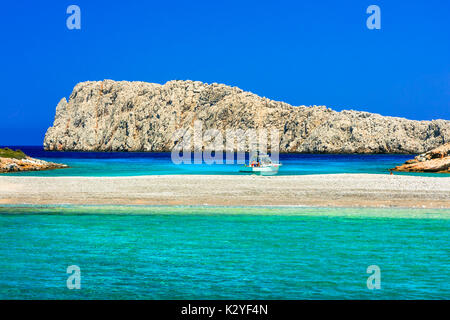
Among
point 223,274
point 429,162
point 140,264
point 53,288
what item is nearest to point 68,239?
point 140,264

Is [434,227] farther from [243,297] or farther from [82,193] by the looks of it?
[82,193]

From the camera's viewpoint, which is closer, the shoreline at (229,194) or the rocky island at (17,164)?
the shoreline at (229,194)

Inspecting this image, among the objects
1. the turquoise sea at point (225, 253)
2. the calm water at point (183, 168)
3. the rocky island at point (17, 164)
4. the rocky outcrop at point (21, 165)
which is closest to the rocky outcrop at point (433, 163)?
the calm water at point (183, 168)

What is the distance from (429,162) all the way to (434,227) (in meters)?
45.0

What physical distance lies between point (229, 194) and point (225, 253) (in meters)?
13.7

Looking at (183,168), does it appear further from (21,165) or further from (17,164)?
(17,164)

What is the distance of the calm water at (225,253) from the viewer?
11.8 metres

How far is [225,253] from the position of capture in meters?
15.5

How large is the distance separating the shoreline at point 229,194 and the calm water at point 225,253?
7.27 feet

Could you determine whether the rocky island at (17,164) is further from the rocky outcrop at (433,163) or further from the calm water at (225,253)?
the rocky outcrop at (433,163)

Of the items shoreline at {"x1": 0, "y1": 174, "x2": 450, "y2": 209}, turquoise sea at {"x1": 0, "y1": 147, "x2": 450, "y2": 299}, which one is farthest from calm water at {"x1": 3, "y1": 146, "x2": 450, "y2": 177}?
turquoise sea at {"x1": 0, "y1": 147, "x2": 450, "y2": 299}

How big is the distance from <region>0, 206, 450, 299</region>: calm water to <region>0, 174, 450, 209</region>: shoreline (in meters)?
2.22

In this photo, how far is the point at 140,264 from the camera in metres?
14.1

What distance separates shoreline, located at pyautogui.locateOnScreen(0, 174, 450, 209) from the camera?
26219 mm
